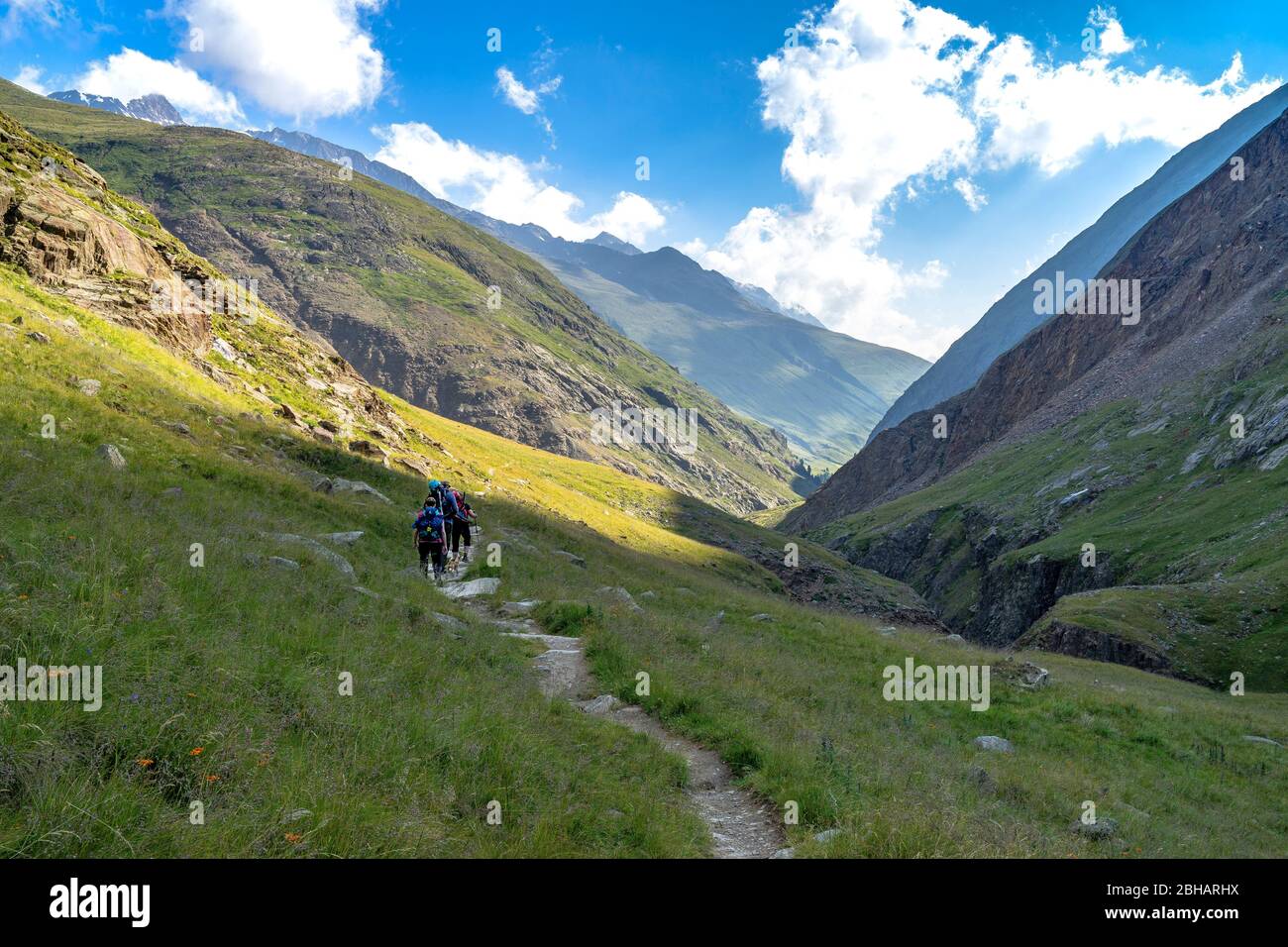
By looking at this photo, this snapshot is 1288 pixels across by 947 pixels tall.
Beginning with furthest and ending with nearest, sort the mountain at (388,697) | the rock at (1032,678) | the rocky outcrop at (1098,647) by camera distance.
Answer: the rocky outcrop at (1098,647) → the rock at (1032,678) → the mountain at (388,697)

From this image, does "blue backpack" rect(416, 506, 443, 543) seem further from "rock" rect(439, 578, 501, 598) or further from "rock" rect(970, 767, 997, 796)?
"rock" rect(970, 767, 997, 796)

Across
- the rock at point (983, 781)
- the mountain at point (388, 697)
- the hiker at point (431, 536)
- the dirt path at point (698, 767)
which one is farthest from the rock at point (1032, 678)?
the hiker at point (431, 536)

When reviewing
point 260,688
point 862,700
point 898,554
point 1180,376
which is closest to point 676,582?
point 862,700

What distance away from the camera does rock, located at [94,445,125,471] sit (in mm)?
15086

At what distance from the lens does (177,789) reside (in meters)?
4.79

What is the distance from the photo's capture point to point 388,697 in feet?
Answer: 25.0

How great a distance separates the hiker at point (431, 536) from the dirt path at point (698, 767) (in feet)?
14.7

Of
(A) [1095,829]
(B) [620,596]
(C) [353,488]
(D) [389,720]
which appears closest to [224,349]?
(C) [353,488]

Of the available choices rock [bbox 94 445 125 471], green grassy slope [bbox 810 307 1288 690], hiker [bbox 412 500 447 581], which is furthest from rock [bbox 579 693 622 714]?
green grassy slope [bbox 810 307 1288 690]

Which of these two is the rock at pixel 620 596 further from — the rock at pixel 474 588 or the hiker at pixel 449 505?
the hiker at pixel 449 505

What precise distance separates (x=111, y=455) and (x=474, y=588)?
31.2 feet

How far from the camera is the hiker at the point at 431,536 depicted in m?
18.5
